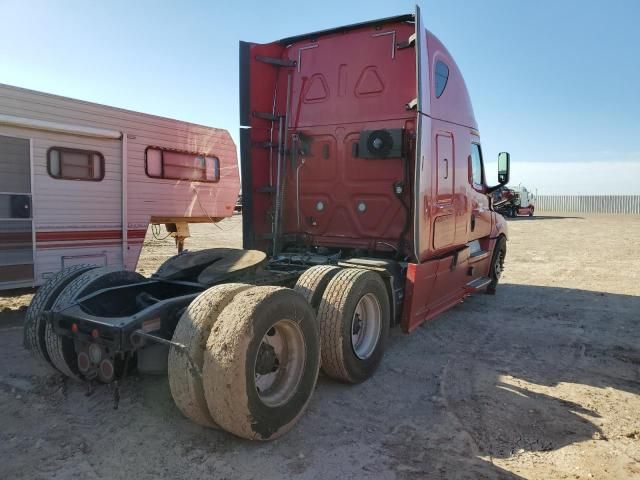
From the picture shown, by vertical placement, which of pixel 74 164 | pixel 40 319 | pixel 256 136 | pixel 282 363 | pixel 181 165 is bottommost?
pixel 282 363

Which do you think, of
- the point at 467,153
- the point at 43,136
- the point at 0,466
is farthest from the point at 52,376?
the point at 467,153

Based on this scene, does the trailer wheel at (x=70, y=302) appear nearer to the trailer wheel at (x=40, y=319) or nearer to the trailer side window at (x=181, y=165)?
the trailer wheel at (x=40, y=319)

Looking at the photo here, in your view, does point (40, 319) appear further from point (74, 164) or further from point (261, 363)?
point (74, 164)

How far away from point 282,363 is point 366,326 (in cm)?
139

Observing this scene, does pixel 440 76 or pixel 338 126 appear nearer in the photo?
pixel 440 76

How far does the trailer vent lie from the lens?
5.43 m

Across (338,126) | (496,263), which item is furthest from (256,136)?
(496,263)

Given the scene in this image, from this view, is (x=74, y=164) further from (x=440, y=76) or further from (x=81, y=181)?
(x=440, y=76)

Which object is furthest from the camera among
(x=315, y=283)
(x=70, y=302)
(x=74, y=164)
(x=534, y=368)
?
(x=74, y=164)

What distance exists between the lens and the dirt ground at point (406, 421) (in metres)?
3.04

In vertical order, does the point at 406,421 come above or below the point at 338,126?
below

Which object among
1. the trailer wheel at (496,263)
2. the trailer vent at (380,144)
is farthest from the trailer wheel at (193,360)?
the trailer wheel at (496,263)

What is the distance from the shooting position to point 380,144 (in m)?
5.52

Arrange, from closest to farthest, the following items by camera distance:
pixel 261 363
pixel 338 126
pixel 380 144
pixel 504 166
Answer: pixel 261 363 → pixel 380 144 → pixel 338 126 → pixel 504 166
